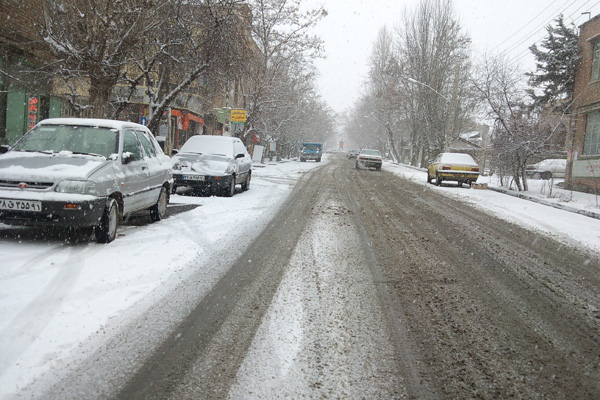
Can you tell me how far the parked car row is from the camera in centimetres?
581

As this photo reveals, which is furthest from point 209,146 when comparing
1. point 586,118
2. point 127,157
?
point 586,118

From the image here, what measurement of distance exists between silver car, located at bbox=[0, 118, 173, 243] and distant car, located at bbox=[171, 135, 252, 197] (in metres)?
4.30

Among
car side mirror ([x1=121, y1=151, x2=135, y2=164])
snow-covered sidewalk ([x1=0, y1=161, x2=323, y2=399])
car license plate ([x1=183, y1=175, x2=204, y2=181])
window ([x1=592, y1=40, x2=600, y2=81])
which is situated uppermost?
window ([x1=592, y1=40, x2=600, y2=81])

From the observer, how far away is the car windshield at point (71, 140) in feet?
22.5

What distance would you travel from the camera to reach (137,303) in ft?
13.5

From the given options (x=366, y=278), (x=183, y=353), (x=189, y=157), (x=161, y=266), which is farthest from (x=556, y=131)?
(x=183, y=353)

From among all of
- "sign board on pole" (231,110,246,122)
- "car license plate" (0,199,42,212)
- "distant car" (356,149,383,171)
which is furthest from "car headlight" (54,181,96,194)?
"distant car" (356,149,383,171)

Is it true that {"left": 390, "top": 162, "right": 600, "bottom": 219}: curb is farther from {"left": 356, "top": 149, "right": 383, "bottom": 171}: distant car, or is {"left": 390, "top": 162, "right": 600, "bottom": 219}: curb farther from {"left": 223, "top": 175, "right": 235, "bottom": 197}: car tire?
{"left": 356, "top": 149, "right": 383, "bottom": 171}: distant car

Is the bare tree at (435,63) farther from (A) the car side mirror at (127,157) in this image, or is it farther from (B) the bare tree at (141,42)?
(A) the car side mirror at (127,157)

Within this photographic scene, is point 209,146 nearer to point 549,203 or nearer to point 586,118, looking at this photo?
point 549,203

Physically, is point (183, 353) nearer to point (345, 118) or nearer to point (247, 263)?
point (247, 263)

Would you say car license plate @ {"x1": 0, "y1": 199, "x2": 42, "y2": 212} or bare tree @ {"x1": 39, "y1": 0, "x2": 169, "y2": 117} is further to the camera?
bare tree @ {"x1": 39, "y1": 0, "x2": 169, "y2": 117}

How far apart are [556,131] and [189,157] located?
47.0 feet

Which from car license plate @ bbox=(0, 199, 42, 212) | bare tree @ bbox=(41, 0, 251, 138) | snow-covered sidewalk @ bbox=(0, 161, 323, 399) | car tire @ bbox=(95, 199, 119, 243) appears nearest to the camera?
snow-covered sidewalk @ bbox=(0, 161, 323, 399)
